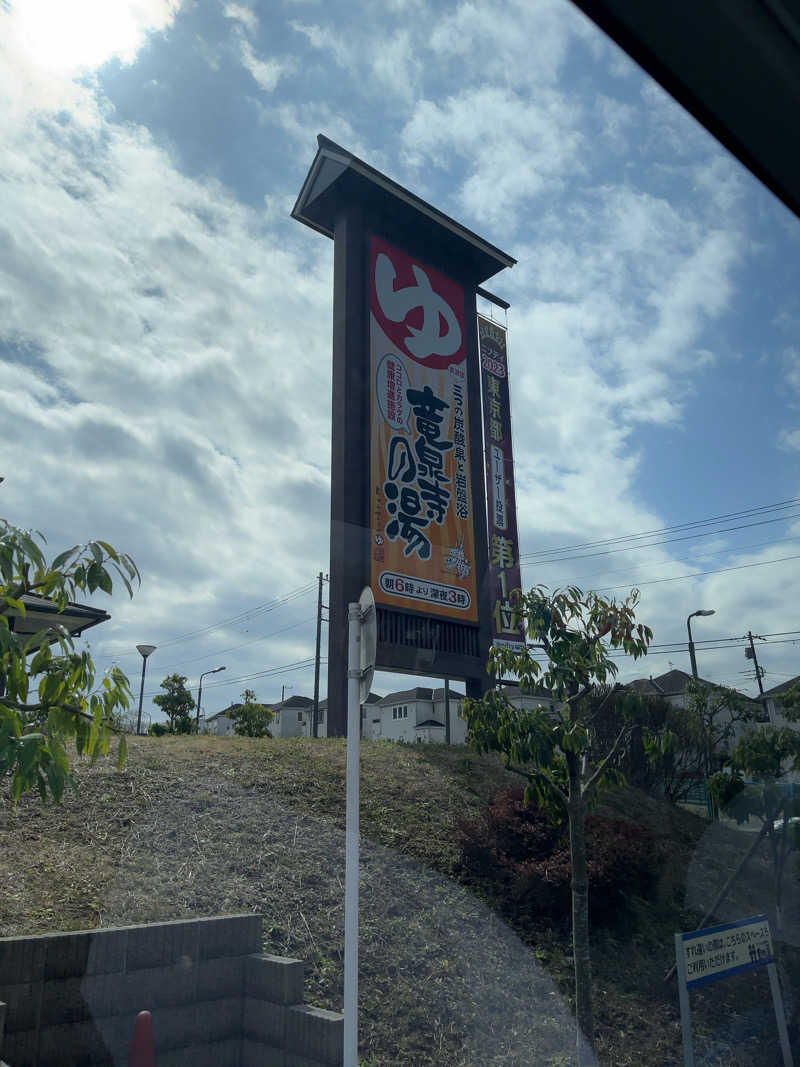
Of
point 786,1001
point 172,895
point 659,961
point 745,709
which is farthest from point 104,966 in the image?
point 745,709

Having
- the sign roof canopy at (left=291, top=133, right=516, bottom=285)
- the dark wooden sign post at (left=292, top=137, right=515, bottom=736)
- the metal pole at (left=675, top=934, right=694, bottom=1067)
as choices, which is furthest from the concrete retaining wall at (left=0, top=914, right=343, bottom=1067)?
the sign roof canopy at (left=291, top=133, right=516, bottom=285)

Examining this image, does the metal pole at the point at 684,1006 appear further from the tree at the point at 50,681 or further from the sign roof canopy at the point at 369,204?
the sign roof canopy at the point at 369,204

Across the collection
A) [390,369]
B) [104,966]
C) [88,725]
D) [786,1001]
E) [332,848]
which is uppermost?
[390,369]

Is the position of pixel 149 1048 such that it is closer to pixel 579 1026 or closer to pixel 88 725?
pixel 88 725

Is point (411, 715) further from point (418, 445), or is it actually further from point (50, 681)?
point (50, 681)

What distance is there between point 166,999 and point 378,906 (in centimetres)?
282

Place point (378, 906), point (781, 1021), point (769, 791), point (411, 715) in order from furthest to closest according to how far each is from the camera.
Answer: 1. point (411, 715)
2. point (769, 791)
3. point (378, 906)
4. point (781, 1021)

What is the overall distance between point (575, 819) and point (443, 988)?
6.90 feet

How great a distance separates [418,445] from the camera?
16.5m

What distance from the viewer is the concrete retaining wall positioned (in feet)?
17.5

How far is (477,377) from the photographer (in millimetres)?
18375

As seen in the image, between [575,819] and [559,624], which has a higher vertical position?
[559,624]

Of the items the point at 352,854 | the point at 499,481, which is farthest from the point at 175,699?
the point at 352,854

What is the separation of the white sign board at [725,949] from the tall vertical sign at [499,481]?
9.90 meters
